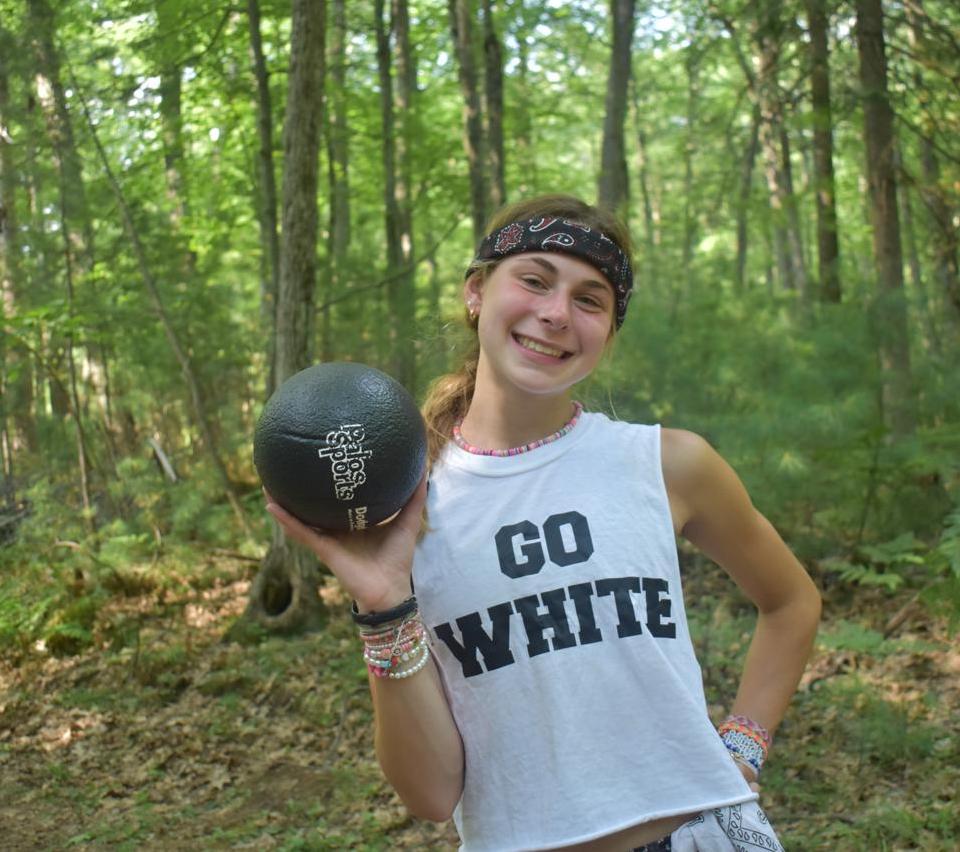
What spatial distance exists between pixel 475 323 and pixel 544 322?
0.36m

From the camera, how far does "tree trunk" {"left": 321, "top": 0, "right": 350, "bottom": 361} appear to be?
11625 mm

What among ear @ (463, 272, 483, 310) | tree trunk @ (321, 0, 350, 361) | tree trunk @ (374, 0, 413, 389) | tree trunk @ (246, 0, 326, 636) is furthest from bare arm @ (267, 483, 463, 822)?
tree trunk @ (321, 0, 350, 361)

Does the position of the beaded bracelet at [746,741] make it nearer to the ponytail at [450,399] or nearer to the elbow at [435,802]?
the elbow at [435,802]

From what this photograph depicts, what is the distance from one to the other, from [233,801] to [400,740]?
4352 millimetres

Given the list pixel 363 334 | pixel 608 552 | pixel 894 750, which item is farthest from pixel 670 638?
pixel 363 334

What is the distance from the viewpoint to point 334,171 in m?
13.3

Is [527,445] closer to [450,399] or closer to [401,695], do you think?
[450,399]

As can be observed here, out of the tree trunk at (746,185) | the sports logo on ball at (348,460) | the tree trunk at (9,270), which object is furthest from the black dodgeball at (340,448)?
the tree trunk at (9,270)

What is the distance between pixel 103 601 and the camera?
8.25 meters

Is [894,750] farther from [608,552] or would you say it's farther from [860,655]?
[608,552]

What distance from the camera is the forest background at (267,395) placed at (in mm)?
5312

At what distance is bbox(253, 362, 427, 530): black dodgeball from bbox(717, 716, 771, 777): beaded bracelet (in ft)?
2.93

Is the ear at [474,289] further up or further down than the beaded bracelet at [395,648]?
further up

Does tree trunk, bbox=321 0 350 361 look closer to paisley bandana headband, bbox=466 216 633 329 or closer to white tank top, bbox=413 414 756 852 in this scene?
paisley bandana headband, bbox=466 216 633 329
